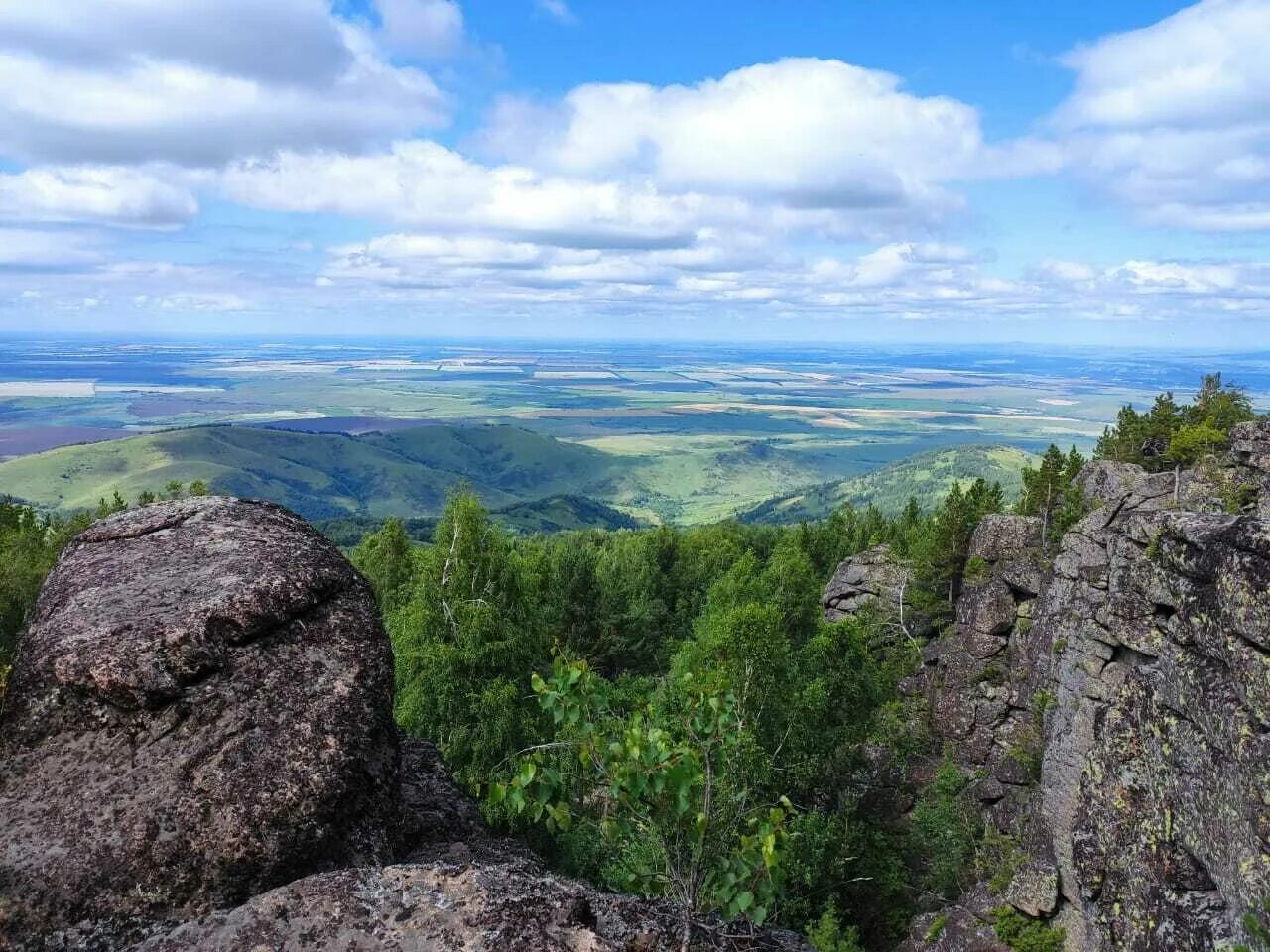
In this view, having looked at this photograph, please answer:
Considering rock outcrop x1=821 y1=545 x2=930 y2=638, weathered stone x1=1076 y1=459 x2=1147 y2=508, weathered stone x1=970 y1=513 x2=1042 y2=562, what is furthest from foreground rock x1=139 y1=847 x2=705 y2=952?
rock outcrop x1=821 y1=545 x2=930 y2=638

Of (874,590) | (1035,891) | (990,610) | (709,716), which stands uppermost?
(709,716)

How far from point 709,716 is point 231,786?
620cm

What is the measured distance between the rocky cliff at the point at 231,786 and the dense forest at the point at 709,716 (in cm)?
122

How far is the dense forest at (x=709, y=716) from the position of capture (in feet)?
23.2

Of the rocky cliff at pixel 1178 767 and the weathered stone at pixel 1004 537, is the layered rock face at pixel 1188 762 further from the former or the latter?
the weathered stone at pixel 1004 537

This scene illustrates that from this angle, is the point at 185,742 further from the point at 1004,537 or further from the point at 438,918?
the point at 1004,537

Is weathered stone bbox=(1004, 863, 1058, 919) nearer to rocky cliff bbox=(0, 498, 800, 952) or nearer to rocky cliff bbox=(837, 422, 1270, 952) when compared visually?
rocky cliff bbox=(837, 422, 1270, 952)

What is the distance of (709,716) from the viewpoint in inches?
306

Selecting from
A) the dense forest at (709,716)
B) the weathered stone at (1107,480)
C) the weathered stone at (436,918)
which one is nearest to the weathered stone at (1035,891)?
the dense forest at (709,716)

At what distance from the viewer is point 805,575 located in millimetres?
64375

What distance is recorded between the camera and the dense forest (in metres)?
7.07

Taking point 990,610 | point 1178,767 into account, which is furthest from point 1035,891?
point 990,610

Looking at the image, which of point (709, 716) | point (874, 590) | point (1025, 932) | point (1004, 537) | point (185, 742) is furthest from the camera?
point (874, 590)

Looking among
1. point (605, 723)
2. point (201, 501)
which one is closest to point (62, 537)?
point (201, 501)
